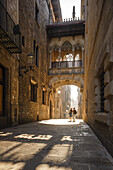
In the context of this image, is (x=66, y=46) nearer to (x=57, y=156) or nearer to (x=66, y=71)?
(x=66, y=71)

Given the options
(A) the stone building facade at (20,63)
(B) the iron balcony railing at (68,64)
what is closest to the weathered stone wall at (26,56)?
(A) the stone building facade at (20,63)

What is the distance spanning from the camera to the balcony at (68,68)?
19.0 metres

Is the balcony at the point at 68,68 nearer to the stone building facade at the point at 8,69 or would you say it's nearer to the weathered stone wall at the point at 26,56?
the weathered stone wall at the point at 26,56

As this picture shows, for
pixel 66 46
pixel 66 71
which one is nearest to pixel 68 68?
pixel 66 71

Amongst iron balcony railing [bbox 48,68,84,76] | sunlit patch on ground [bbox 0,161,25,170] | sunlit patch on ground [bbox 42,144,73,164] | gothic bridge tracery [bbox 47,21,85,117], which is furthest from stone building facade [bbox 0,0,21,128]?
gothic bridge tracery [bbox 47,21,85,117]

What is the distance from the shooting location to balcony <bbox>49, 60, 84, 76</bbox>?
62.3ft

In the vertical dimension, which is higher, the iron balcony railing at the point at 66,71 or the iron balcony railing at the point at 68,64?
the iron balcony railing at the point at 68,64

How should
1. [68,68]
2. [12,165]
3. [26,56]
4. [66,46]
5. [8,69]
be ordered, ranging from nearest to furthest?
[12,165] → [8,69] → [26,56] → [68,68] → [66,46]

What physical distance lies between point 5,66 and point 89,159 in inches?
271

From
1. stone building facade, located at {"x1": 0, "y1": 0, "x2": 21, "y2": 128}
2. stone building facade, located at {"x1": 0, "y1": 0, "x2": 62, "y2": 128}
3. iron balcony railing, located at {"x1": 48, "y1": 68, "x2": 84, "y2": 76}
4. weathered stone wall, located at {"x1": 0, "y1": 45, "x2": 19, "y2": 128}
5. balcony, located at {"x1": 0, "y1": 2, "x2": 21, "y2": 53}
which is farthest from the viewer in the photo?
iron balcony railing, located at {"x1": 48, "y1": 68, "x2": 84, "y2": 76}

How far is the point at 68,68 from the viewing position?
19.2 metres

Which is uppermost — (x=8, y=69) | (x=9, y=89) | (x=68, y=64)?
(x=68, y=64)

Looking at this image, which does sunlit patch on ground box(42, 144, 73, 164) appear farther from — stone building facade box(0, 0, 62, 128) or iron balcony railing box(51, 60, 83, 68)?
iron balcony railing box(51, 60, 83, 68)

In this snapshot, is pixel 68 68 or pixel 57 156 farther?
pixel 68 68
